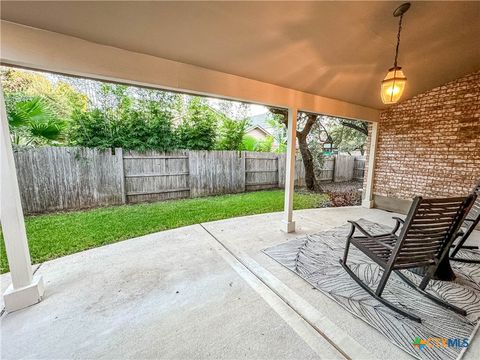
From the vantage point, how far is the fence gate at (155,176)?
550 cm

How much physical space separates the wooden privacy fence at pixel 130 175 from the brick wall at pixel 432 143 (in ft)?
11.2

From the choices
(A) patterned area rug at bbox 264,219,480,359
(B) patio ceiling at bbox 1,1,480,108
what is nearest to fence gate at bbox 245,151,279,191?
(B) patio ceiling at bbox 1,1,480,108

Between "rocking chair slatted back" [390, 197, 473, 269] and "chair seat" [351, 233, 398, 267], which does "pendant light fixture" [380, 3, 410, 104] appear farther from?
"chair seat" [351, 233, 398, 267]

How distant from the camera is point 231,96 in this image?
2.97 meters

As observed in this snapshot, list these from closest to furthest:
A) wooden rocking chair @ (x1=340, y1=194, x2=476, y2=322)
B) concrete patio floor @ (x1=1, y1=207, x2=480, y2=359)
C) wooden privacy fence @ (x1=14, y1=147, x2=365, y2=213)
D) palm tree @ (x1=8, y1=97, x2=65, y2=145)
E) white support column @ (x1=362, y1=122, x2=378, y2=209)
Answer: concrete patio floor @ (x1=1, y1=207, x2=480, y2=359) → wooden rocking chair @ (x1=340, y1=194, x2=476, y2=322) → palm tree @ (x1=8, y1=97, x2=65, y2=145) → wooden privacy fence @ (x1=14, y1=147, x2=365, y2=213) → white support column @ (x1=362, y1=122, x2=378, y2=209)

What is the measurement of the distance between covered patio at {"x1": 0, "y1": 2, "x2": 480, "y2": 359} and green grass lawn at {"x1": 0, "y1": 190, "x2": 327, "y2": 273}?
0.40 meters

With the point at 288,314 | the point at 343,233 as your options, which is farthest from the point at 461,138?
the point at 288,314

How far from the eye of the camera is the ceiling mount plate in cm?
210

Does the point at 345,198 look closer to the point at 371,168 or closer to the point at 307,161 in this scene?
the point at 371,168

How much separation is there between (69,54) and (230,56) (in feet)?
5.30

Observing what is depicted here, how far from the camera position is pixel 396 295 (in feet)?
7.02

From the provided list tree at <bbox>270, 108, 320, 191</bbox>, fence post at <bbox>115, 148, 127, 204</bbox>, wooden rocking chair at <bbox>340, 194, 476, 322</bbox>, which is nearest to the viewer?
wooden rocking chair at <bbox>340, 194, 476, 322</bbox>

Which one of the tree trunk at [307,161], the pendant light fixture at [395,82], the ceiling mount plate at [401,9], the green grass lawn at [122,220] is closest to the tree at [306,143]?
the tree trunk at [307,161]

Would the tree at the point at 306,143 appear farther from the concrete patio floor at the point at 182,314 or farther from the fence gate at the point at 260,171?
the concrete patio floor at the point at 182,314
